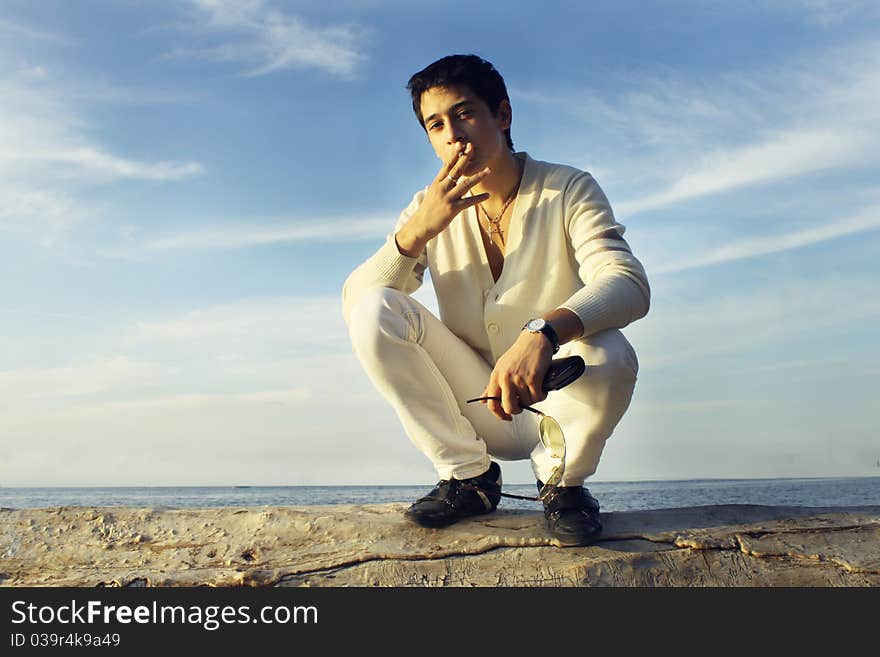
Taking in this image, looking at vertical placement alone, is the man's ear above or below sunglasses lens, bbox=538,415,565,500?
above

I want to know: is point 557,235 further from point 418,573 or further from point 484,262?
point 418,573

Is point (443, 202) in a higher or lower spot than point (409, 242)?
higher

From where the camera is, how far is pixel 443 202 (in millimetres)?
3023

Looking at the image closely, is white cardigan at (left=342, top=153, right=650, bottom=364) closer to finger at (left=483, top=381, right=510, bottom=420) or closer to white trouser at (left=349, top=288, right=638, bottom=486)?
white trouser at (left=349, top=288, right=638, bottom=486)

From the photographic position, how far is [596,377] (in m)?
2.71

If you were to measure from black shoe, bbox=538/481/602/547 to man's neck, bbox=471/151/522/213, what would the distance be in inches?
52.6

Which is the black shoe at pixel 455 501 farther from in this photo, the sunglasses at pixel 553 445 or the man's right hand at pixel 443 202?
the man's right hand at pixel 443 202

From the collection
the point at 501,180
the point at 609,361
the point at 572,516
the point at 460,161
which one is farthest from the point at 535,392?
the point at 501,180

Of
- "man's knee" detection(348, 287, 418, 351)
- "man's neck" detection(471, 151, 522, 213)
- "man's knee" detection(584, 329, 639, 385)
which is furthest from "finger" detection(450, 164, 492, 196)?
"man's knee" detection(584, 329, 639, 385)

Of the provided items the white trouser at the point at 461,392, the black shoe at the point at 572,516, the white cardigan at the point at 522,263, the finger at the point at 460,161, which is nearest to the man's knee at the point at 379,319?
the white trouser at the point at 461,392

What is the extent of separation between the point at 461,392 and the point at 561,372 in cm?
78

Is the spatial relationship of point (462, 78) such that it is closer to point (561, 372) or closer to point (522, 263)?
point (522, 263)

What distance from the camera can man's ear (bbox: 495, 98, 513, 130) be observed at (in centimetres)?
344

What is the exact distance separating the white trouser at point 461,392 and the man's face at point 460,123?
67 cm
